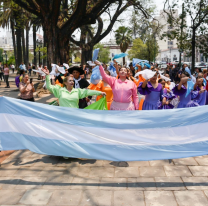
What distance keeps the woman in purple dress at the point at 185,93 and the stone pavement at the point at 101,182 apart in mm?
1548

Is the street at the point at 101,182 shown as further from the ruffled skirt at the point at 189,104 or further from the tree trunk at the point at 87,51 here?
the tree trunk at the point at 87,51

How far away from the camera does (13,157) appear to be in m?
5.96

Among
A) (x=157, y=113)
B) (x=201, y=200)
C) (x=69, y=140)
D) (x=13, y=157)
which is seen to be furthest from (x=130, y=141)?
(x=13, y=157)

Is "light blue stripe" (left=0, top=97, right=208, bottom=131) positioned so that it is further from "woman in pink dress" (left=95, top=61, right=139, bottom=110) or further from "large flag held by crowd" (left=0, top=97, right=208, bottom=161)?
"woman in pink dress" (left=95, top=61, right=139, bottom=110)

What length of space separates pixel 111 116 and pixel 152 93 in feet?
5.56

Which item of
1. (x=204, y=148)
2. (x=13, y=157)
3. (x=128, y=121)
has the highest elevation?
Answer: (x=128, y=121)

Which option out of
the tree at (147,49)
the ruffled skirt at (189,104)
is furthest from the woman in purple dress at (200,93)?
the tree at (147,49)

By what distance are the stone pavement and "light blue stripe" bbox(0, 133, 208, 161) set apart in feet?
1.47

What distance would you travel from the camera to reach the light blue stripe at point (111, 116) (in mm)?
4609

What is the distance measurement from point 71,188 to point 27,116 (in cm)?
136

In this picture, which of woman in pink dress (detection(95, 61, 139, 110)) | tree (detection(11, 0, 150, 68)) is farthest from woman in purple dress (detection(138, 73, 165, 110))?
tree (detection(11, 0, 150, 68))

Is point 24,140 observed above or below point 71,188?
above

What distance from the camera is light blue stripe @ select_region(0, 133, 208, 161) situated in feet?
14.7

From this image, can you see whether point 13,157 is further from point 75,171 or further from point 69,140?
point 69,140
